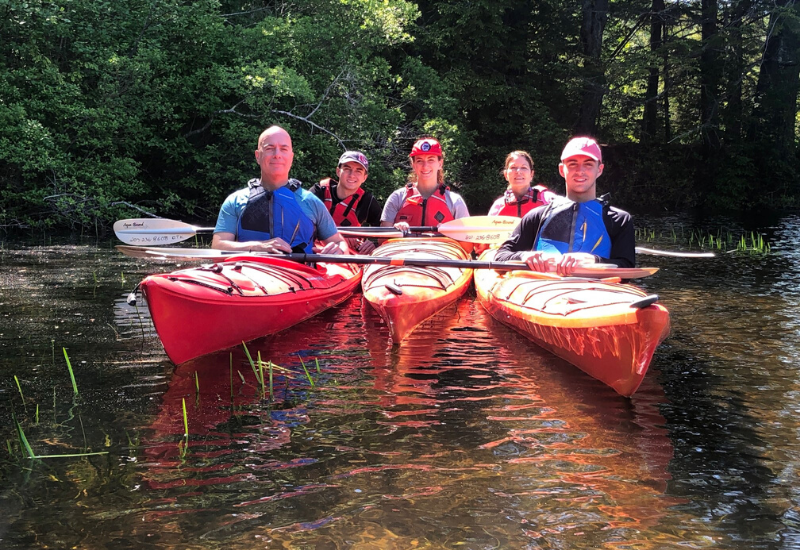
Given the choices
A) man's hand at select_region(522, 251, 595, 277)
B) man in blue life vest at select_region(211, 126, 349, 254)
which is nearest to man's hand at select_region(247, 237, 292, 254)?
man in blue life vest at select_region(211, 126, 349, 254)

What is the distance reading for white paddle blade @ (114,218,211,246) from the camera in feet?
19.0

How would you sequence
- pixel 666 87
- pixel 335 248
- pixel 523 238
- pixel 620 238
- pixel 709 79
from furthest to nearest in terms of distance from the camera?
pixel 709 79, pixel 666 87, pixel 335 248, pixel 523 238, pixel 620 238

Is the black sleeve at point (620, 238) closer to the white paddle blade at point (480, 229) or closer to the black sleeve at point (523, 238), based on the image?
the black sleeve at point (523, 238)

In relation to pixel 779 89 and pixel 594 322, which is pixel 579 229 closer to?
pixel 594 322

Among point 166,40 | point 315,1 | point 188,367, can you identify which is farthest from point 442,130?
point 188,367

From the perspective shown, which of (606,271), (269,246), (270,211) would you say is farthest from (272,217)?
(606,271)

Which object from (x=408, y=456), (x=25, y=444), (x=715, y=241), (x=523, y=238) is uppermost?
(x=523, y=238)

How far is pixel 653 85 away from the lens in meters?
21.2

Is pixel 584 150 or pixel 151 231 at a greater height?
pixel 584 150

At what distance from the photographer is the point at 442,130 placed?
14125mm

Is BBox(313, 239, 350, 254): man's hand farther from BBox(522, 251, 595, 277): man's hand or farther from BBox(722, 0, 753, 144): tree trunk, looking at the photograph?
BBox(722, 0, 753, 144): tree trunk

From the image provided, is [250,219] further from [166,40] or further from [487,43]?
[487,43]

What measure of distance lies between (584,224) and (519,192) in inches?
98.8

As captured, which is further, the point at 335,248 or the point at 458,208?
the point at 458,208
